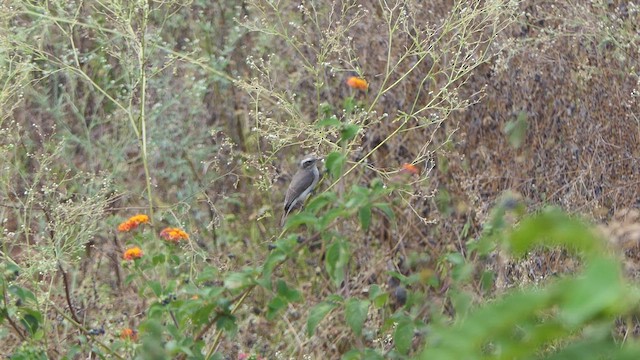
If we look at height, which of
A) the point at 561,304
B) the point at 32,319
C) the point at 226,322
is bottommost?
the point at 32,319

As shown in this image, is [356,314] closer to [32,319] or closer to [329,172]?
[329,172]

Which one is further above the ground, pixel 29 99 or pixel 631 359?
pixel 631 359

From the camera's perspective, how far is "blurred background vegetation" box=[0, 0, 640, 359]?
3.60m

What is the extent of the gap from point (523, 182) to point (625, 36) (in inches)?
30.3

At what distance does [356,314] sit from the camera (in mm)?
2619

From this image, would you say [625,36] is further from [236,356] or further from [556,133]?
[236,356]

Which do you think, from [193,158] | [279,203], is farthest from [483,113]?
[193,158]

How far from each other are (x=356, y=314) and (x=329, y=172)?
82 centimetres

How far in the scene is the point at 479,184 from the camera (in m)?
5.09

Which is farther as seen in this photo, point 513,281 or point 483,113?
point 483,113

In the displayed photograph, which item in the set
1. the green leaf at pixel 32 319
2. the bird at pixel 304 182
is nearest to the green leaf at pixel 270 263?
the green leaf at pixel 32 319

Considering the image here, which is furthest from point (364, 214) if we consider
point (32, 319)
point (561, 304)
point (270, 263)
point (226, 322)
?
point (561, 304)

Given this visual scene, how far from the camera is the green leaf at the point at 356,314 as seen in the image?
260 centimetres

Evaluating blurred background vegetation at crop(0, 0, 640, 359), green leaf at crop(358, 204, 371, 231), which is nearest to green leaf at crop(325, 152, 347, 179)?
blurred background vegetation at crop(0, 0, 640, 359)
